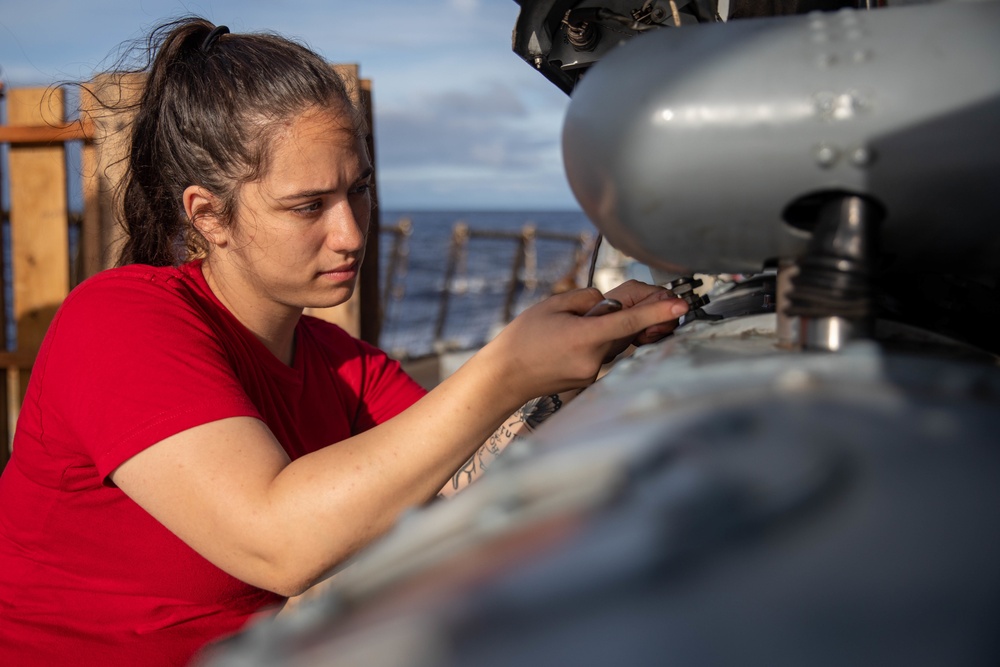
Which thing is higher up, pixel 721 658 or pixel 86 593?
pixel 721 658

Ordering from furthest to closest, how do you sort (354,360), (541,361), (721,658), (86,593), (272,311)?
1. (354,360)
2. (272,311)
3. (86,593)
4. (541,361)
5. (721,658)

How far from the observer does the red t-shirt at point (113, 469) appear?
1.13m

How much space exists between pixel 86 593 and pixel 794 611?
1.22 m

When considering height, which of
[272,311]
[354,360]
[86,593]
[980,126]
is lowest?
[86,593]

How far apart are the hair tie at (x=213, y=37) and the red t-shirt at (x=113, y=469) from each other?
0.38m

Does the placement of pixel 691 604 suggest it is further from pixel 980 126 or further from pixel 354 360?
pixel 354 360

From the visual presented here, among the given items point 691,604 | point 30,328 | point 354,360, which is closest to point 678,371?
point 691,604

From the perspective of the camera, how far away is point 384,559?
45 cm

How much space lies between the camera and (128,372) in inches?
45.0

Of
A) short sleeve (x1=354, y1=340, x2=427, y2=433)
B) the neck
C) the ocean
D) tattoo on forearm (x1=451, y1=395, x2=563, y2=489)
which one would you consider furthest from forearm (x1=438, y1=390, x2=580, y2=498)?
the ocean

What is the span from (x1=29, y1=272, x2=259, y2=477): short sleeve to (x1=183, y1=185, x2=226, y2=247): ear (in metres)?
0.16

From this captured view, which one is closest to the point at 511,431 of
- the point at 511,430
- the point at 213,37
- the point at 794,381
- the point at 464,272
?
the point at 511,430

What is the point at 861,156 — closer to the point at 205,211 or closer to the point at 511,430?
the point at 511,430

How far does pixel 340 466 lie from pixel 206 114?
70 centimetres
